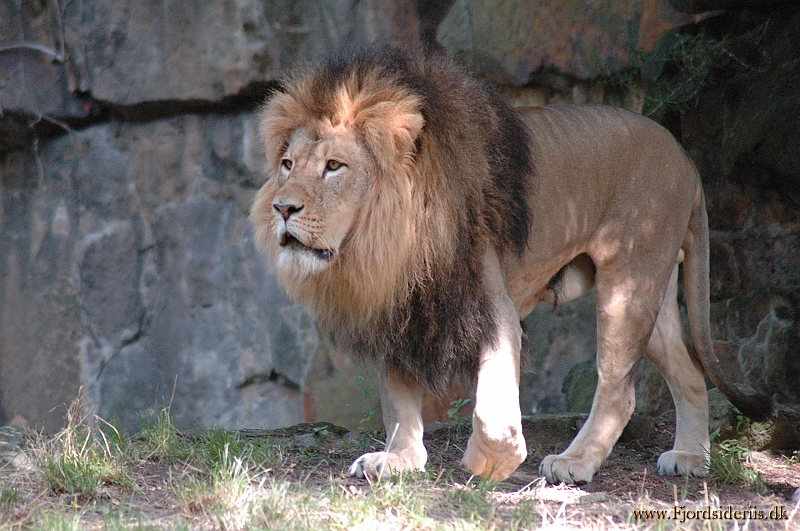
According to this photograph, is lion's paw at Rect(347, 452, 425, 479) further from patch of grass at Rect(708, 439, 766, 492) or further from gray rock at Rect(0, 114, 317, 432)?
gray rock at Rect(0, 114, 317, 432)

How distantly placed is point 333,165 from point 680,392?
211 centimetres

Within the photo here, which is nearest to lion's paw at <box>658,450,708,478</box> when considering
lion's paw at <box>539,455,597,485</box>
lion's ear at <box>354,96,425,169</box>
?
lion's paw at <box>539,455,597,485</box>

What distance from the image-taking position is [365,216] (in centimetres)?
326

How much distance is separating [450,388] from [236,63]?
332 centimetres

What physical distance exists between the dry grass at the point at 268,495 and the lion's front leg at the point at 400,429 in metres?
0.13

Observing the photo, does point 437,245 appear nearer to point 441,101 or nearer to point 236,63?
point 441,101

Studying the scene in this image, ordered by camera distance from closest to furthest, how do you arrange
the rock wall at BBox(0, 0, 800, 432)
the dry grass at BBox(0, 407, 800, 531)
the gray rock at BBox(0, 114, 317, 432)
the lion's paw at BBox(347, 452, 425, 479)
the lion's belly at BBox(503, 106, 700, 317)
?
the dry grass at BBox(0, 407, 800, 531) → the lion's paw at BBox(347, 452, 425, 479) → the lion's belly at BBox(503, 106, 700, 317) → the rock wall at BBox(0, 0, 800, 432) → the gray rock at BBox(0, 114, 317, 432)

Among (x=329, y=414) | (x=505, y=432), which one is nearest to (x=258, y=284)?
(x=329, y=414)

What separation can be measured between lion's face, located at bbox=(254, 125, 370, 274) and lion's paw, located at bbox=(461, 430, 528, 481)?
2.84 feet

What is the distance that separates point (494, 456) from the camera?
331cm

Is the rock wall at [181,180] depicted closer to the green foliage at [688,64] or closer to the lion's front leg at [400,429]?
the green foliage at [688,64]

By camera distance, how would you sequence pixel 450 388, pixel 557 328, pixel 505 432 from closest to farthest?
pixel 505 432
pixel 450 388
pixel 557 328

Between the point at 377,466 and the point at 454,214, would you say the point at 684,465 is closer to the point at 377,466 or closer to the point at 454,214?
the point at 377,466

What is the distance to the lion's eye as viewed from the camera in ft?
10.7
